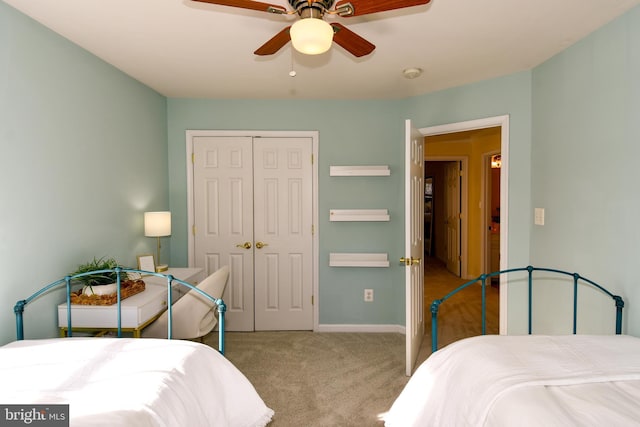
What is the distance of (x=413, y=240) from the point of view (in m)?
2.96

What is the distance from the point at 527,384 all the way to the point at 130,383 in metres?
1.44

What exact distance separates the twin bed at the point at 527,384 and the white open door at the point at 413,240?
0.99 meters

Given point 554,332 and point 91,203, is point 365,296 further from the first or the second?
point 91,203

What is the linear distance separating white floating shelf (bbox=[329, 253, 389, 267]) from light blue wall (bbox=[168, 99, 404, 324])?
7 centimetres

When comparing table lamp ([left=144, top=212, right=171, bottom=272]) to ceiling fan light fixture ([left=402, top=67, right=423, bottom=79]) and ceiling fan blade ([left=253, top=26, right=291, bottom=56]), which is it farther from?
ceiling fan light fixture ([left=402, top=67, right=423, bottom=79])

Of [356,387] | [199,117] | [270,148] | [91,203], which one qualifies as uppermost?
[199,117]

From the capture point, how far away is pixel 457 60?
2689 millimetres

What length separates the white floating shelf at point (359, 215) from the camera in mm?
3648

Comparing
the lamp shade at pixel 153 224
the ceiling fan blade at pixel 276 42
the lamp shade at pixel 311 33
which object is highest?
the ceiling fan blade at pixel 276 42

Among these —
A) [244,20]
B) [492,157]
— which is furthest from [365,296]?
[492,157]

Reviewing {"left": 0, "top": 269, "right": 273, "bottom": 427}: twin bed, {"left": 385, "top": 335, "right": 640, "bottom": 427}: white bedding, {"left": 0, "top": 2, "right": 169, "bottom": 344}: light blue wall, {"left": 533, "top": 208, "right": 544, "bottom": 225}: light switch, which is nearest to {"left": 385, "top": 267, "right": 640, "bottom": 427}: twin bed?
{"left": 385, "top": 335, "right": 640, "bottom": 427}: white bedding

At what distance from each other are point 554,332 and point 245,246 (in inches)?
109

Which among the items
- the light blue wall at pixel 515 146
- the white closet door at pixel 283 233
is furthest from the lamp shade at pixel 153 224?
the light blue wall at pixel 515 146

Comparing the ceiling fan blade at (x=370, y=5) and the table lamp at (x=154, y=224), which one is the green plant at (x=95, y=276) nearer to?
the table lamp at (x=154, y=224)
